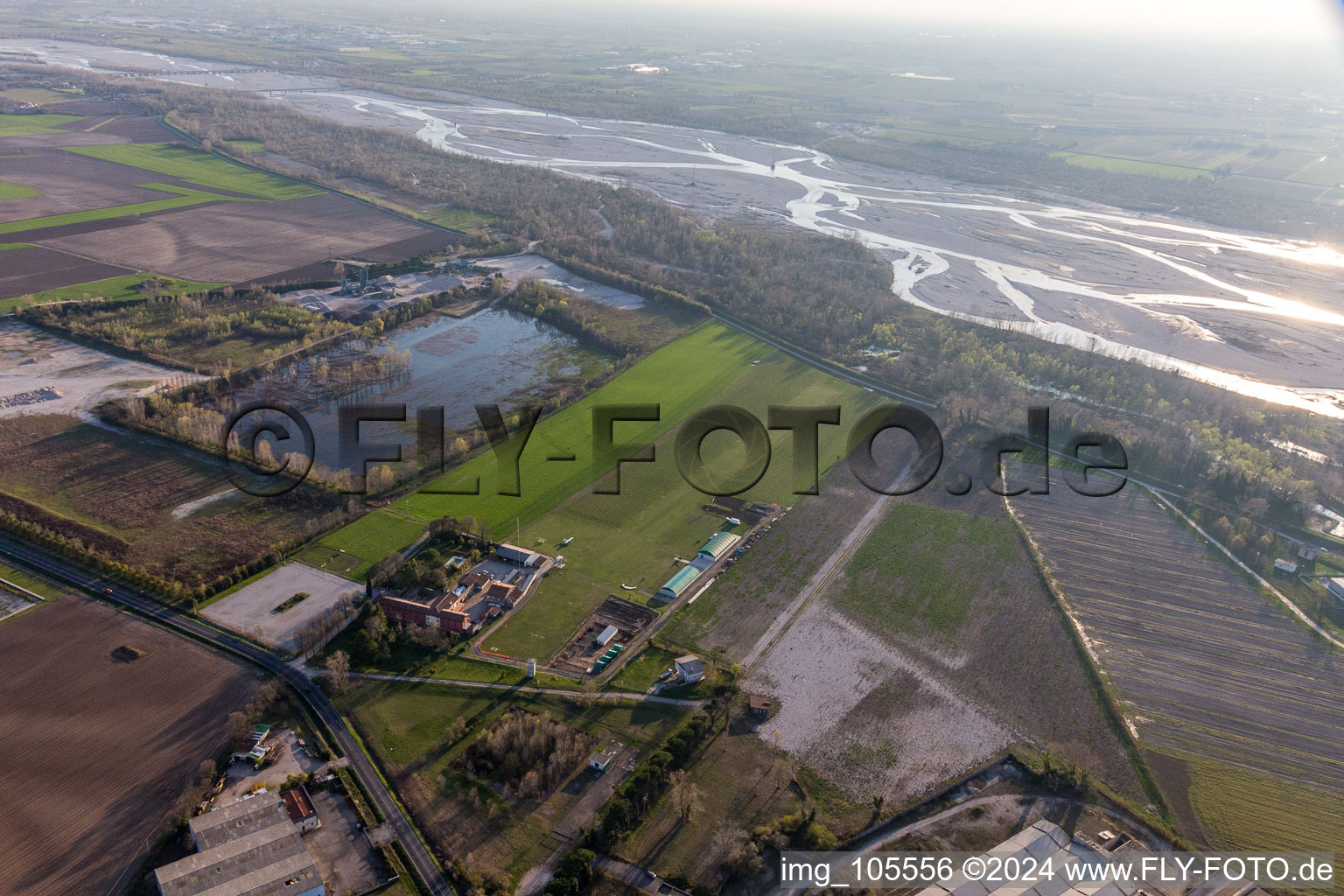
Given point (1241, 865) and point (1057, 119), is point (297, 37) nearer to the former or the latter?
point (1057, 119)

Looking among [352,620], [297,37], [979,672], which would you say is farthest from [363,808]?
[297,37]

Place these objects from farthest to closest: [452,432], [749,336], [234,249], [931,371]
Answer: [234,249]
[749,336]
[931,371]
[452,432]

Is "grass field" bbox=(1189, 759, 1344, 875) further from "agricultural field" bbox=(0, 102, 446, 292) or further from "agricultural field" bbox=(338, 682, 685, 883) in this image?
"agricultural field" bbox=(0, 102, 446, 292)

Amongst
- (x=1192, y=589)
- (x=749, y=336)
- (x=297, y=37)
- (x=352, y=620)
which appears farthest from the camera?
(x=297, y=37)

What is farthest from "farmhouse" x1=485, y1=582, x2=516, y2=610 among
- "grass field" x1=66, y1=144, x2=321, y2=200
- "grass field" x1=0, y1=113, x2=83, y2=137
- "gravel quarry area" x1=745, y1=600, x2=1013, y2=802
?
"grass field" x1=0, y1=113, x2=83, y2=137

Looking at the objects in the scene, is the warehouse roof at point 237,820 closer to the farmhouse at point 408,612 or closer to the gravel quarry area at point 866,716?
the farmhouse at point 408,612

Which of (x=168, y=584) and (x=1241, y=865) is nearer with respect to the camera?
(x=1241, y=865)
